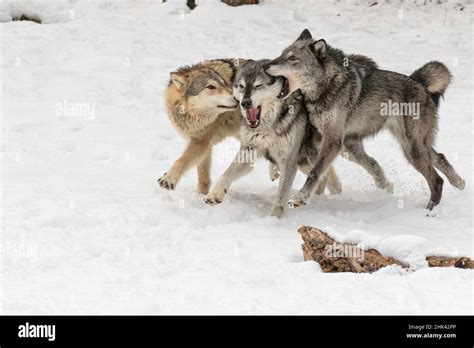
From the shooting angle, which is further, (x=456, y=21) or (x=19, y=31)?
(x=456, y=21)

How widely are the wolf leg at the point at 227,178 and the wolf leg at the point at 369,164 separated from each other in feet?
4.82

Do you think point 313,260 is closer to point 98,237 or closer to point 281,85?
point 98,237

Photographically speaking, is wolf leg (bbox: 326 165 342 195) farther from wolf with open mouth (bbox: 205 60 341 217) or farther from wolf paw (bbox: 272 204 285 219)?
wolf paw (bbox: 272 204 285 219)

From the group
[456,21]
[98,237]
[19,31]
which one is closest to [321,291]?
[98,237]

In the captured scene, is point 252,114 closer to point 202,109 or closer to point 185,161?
point 202,109

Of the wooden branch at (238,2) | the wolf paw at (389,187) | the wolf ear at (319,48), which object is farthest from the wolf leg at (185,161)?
the wooden branch at (238,2)

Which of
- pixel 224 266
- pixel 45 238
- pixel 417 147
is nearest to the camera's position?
pixel 224 266

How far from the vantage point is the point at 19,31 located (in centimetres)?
1369

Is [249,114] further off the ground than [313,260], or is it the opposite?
[249,114]

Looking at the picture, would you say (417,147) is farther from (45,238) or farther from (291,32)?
(291,32)

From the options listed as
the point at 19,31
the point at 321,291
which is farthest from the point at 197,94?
the point at 19,31

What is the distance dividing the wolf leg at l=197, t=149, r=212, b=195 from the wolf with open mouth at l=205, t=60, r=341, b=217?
0.65 meters

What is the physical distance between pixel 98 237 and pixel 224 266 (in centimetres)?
132
